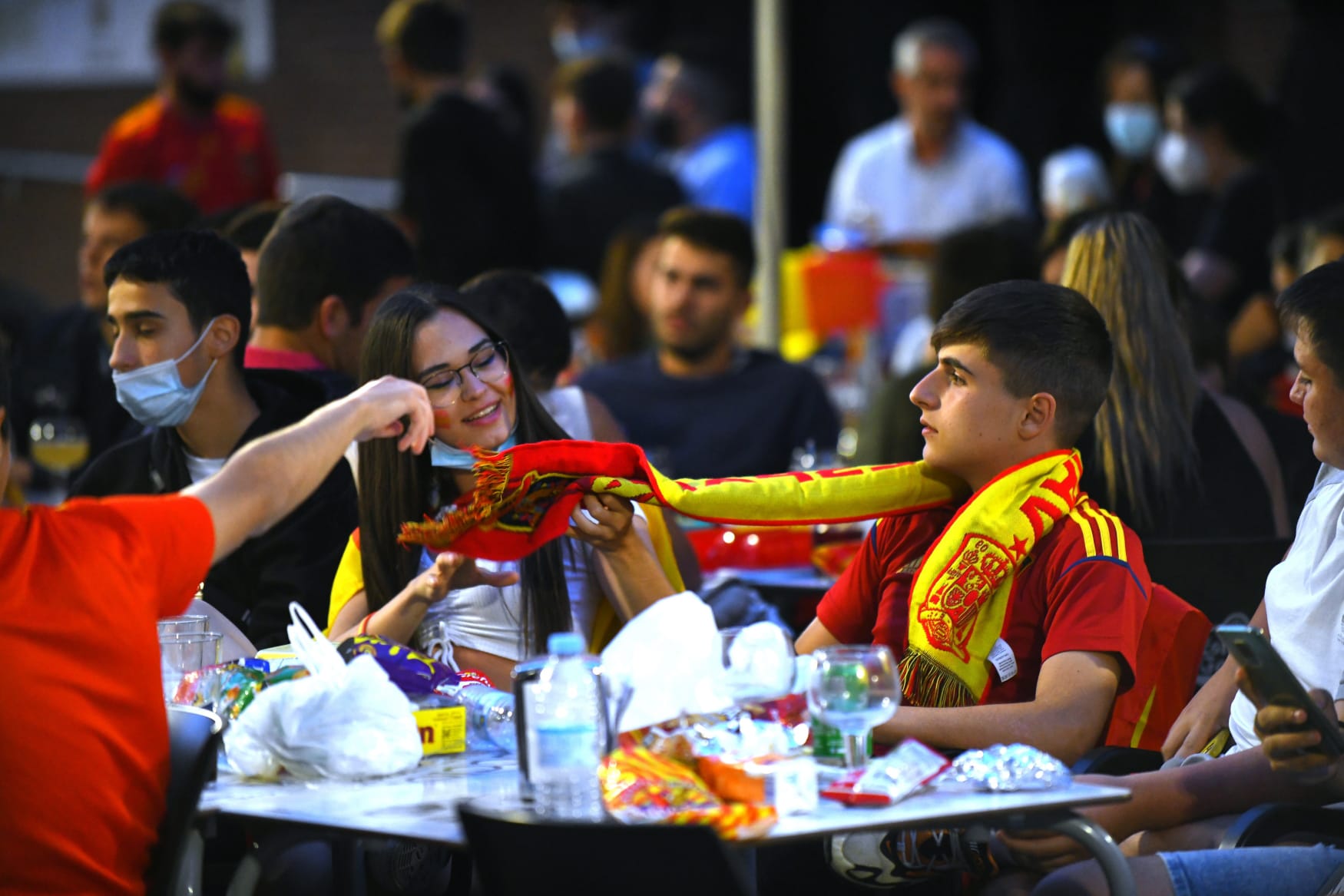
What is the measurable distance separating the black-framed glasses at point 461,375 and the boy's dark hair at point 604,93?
4720mm

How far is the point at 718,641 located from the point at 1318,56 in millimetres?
5636

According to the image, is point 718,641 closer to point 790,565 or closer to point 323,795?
point 323,795

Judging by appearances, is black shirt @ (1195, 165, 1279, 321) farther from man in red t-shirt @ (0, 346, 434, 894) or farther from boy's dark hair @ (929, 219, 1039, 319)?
man in red t-shirt @ (0, 346, 434, 894)

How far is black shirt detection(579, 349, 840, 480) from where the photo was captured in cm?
551

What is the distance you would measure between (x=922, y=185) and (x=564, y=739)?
5970 mm

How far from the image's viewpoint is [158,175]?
718 centimetres

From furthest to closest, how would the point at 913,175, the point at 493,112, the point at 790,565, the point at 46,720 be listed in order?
1. the point at 913,175
2. the point at 493,112
3. the point at 790,565
4. the point at 46,720

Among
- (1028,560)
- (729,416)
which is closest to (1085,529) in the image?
(1028,560)

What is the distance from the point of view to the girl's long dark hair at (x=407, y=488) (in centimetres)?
308

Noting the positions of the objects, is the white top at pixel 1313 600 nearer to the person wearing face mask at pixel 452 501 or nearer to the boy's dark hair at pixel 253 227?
the person wearing face mask at pixel 452 501

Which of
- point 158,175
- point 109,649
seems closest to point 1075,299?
point 109,649

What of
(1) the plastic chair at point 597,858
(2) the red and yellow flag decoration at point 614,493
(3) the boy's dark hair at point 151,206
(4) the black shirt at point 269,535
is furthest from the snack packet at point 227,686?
(3) the boy's dark hair at point 151,206

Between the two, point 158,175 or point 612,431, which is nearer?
point 612,431

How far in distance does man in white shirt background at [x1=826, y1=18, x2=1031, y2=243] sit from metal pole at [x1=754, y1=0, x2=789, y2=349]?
27.0 inches
